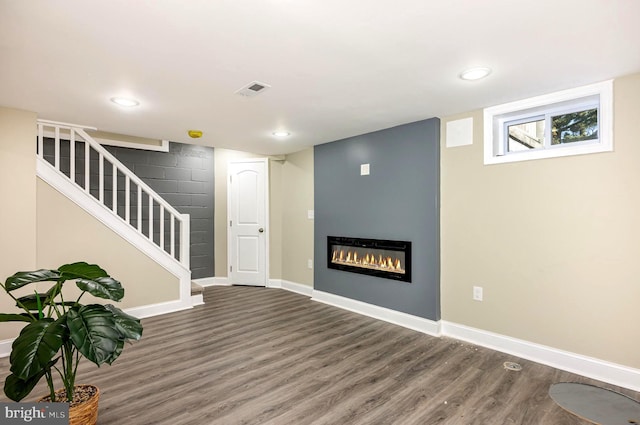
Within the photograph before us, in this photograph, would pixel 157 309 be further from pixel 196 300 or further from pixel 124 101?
pixel 124 101

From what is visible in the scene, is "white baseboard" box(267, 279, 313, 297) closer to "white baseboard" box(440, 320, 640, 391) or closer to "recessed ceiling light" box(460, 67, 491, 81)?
"white baseboard" box(440, 320, 640, 391)

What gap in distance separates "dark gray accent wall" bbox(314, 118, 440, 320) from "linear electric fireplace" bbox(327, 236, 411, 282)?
0.24 feet

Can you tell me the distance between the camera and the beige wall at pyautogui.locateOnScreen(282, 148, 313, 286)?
16.6 feet

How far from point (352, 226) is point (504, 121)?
2096 mm

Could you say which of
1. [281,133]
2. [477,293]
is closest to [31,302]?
[281,133]

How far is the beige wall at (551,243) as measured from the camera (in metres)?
2.40

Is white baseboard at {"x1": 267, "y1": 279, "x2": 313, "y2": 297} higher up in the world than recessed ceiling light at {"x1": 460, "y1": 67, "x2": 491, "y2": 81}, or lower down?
lower down

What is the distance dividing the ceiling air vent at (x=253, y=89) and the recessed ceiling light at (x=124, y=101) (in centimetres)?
104

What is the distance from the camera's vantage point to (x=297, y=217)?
528 cm

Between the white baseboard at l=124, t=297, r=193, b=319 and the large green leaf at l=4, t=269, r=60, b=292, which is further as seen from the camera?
the white baseboard at l=124, t=297, r=193, b=319

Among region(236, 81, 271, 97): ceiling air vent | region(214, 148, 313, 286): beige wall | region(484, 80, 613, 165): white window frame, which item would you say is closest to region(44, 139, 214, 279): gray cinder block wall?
region(214, 148, 313, 286): beige wall

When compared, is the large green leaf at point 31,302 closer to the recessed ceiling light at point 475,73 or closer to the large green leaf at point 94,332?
the large green leaf at point 94,332

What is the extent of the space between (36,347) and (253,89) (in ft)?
6.98

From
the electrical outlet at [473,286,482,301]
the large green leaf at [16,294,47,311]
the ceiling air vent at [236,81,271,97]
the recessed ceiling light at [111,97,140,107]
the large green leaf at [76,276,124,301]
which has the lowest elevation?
the electrical outlet at [473,286,482,301]
